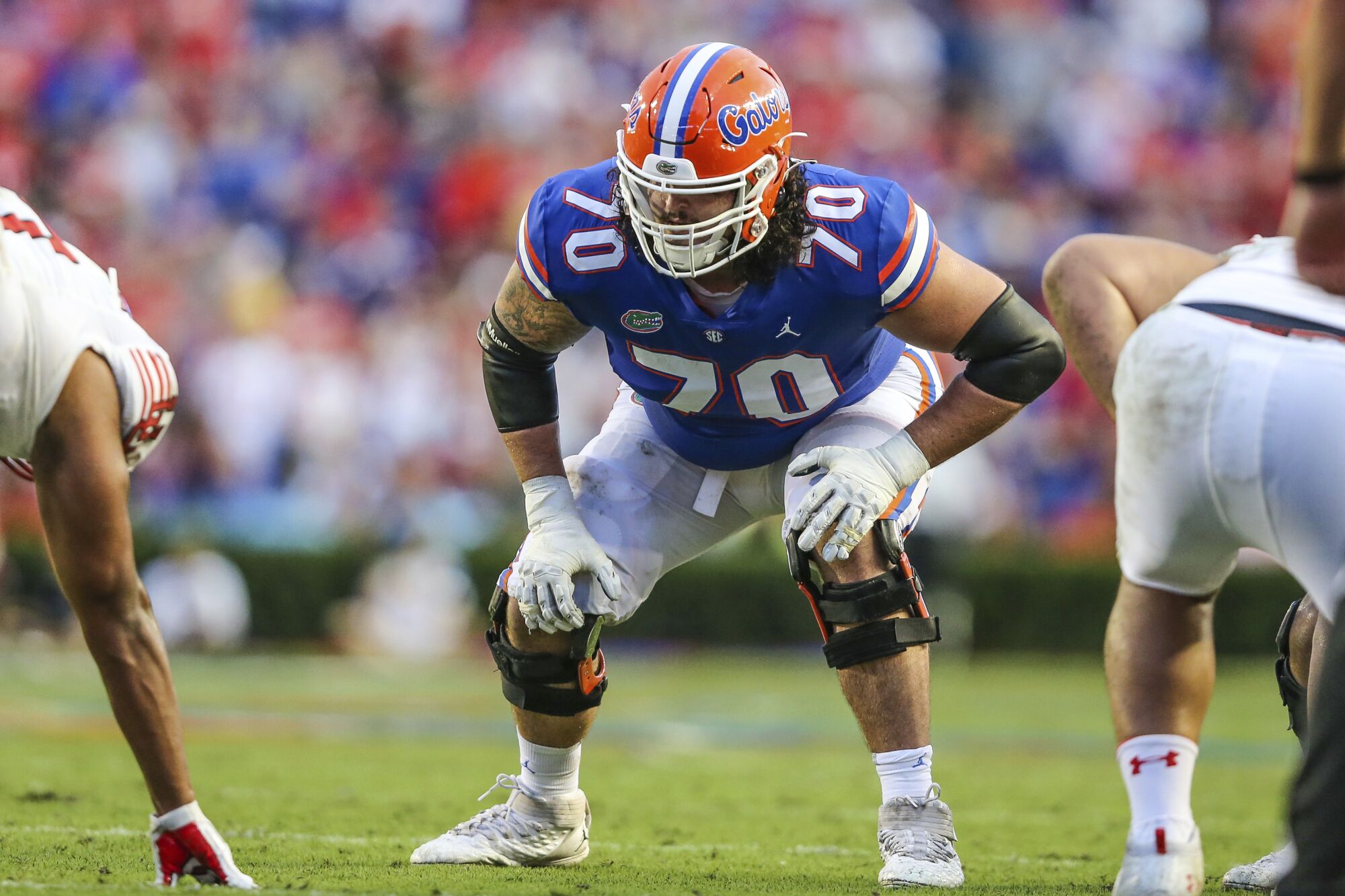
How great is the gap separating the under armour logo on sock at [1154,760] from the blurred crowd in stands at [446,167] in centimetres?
895

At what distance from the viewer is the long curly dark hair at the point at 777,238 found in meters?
4.00

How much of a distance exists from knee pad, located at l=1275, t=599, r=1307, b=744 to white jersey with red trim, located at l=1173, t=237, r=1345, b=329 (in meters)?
1.59

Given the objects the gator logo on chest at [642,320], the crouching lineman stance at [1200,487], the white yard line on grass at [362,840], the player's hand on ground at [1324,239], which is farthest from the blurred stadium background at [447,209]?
the player's hand on ground at [1324,239]

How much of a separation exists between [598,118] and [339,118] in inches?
94.4

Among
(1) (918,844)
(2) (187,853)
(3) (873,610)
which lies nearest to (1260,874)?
(1) (918,844)

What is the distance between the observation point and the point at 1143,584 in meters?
2.88

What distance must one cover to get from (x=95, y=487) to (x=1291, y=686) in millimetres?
2883

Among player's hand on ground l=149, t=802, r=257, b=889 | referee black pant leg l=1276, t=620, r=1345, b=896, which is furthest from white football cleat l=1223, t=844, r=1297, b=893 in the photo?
player's hand on ground l=149, t=802, r=257, b=889

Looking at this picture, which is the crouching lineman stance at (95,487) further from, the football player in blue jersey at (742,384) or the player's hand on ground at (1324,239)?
the player's hand on ground at (1324,239)

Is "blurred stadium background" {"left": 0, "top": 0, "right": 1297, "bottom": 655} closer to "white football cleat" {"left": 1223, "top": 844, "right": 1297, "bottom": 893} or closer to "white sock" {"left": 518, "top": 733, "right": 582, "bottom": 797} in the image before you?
"white sock" {"left": 518, "top": 733, "right": 582, "bottom": 797}

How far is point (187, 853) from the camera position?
345 cm

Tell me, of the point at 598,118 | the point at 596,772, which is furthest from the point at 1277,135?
the point at 596,772

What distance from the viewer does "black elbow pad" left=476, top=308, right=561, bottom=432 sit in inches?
172

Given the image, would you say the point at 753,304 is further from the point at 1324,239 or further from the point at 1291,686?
the point at 1324,239
